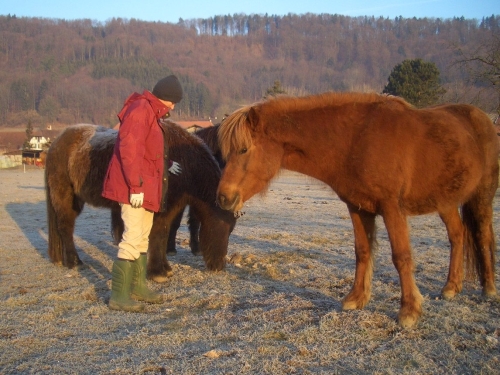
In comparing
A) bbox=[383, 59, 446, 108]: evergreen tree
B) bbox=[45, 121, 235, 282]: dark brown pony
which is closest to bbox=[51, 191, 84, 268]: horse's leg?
bbox=[45, 121, 235, 282]: dark brown pony

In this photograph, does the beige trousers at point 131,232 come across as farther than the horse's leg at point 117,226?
No

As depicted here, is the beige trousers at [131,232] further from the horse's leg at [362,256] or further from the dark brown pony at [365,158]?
the horse's leg at [362,256]

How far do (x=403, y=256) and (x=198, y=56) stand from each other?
163m

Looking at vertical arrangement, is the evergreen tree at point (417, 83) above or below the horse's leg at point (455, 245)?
above

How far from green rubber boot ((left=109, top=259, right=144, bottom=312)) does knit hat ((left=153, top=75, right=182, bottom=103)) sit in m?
1.66

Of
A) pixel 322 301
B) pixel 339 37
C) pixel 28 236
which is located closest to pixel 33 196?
pixel 28 236

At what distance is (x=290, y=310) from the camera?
411 cm

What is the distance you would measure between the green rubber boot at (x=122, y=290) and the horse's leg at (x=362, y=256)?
1972mm

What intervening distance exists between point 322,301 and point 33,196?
14.3 metres

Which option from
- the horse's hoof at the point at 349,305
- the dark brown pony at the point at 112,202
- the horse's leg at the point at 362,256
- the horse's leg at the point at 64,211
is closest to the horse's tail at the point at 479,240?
the horse's leg at the point at 362,256

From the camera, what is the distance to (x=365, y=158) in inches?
147

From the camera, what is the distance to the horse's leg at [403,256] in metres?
3.72

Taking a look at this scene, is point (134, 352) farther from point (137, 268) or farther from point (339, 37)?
point (339, 37)

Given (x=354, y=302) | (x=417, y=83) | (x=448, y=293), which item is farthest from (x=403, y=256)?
(x=417, y=83)
